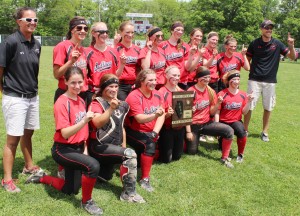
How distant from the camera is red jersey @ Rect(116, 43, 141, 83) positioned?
19.2 feet

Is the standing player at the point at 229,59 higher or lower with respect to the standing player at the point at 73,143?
higher

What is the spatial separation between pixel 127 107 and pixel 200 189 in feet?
5.40

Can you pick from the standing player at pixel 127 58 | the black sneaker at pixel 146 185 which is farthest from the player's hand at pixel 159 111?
the standing player at pixel 127 58

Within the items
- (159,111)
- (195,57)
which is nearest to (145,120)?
(159,111)

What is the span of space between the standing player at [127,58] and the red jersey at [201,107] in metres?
1.15

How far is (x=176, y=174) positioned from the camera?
17.9 ft

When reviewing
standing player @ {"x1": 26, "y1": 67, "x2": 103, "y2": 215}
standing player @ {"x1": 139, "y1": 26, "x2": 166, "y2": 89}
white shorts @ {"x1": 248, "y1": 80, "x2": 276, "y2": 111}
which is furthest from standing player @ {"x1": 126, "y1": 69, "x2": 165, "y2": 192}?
white shorts @ {"x1": 248, "y1": 80, "x2": 276, "y2": 111}

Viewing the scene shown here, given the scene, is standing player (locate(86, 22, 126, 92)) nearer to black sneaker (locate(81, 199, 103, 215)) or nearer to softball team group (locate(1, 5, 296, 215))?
softball team group (locate(1, 5, 296, 215))

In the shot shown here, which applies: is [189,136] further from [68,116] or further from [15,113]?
[15,113]

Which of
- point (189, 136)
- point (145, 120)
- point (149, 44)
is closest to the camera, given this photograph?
point (145, 120)

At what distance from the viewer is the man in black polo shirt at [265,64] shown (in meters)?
7.45

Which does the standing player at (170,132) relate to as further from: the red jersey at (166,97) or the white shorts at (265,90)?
the white shorts at (265,90)

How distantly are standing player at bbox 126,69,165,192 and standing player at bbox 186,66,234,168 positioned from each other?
3.59ft

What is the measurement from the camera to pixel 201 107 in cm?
625
